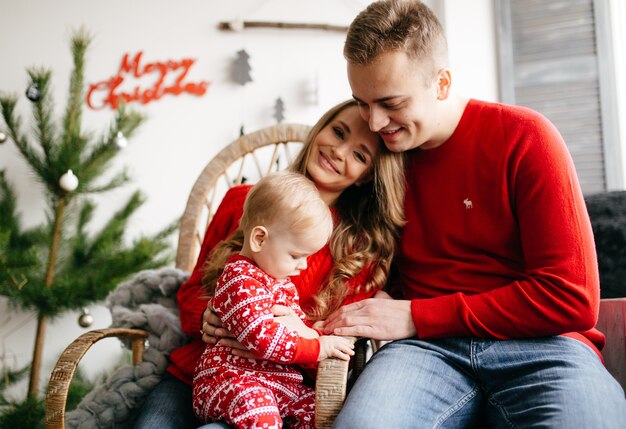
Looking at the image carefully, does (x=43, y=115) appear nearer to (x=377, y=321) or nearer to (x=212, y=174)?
(x=212, y=174)

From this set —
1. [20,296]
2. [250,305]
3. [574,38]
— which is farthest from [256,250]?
[574,38]

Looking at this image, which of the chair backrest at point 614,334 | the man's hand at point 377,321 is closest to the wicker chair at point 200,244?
the man's hand at point 377,321

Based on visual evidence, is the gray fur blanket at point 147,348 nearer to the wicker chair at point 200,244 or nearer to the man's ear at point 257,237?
the wicker chair at point 200,244

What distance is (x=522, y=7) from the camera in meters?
2.45

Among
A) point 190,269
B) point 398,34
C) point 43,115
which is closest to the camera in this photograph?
point 398,34

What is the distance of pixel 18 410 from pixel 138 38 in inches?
61.4

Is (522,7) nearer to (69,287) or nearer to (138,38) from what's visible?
(138,38)

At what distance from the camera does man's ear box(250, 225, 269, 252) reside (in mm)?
1177

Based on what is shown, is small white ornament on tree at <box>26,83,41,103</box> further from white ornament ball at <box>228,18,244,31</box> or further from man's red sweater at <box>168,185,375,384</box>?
man's red sweater at <box>168,185,375,384</box>

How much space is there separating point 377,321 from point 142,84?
1821 mm

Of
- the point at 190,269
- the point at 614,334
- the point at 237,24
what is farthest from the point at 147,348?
the point at 237,24

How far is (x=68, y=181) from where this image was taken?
2.20 meters

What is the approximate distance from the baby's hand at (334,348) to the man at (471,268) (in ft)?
0.18

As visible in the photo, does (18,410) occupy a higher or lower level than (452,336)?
lower
